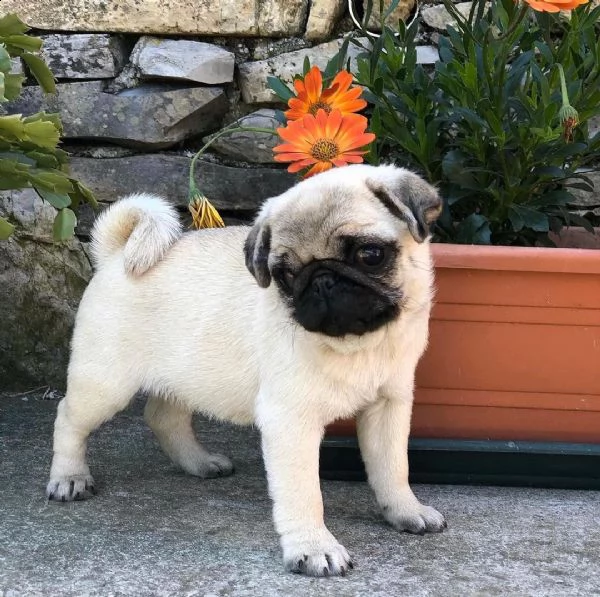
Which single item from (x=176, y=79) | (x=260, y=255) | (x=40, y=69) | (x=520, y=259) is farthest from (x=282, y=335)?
(x=176, y=79)

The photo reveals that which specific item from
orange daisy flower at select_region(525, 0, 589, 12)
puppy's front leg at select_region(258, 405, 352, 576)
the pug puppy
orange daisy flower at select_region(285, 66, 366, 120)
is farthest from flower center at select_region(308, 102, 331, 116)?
puppy's front leg at select_region(258, 405, 352, 576)

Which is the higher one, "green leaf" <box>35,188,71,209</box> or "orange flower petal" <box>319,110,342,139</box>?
"orange flower petal" <box>319,110,342,139</box>

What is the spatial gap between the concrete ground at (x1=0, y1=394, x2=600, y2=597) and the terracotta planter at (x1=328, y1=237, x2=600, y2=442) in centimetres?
19

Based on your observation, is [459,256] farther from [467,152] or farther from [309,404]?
[309,404]

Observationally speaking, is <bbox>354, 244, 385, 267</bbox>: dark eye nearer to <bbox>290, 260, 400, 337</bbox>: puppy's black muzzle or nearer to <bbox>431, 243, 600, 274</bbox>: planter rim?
<bbox>290, 260, 400, 337</bbox>: puppy's black muzzle

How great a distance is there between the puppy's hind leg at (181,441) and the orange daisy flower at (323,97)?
0.87 metres

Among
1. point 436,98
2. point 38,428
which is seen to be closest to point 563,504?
point 436,98

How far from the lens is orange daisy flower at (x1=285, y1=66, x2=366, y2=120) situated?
2.26m

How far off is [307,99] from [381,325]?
2.47ft

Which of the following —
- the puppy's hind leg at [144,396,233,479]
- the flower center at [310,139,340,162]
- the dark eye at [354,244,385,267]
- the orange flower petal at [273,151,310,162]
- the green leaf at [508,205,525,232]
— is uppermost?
the flower center at [310,139,340,162]

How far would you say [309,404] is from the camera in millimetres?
1881

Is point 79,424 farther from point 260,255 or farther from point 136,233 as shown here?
point 260,255

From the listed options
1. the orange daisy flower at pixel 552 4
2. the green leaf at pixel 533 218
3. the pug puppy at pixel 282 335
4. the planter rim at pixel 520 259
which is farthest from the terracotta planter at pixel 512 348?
the orange daisy flower at pixel 552 4

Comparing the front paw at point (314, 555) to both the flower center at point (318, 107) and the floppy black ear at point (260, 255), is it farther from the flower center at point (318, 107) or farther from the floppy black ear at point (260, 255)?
the flower center at point (318, 107)
